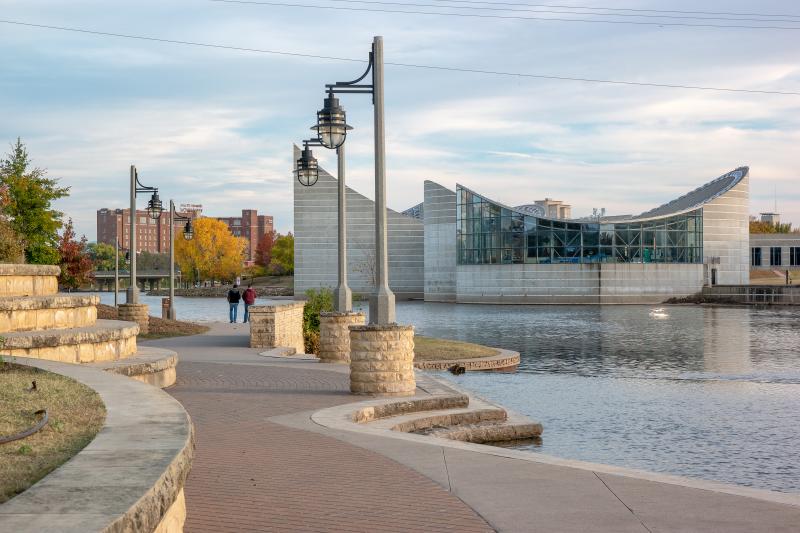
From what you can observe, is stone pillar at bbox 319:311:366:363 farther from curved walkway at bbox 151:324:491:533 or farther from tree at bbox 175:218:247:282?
tree at bbox 175:218:247:282

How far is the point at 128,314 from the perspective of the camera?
28.7m

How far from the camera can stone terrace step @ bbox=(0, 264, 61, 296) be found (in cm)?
1501

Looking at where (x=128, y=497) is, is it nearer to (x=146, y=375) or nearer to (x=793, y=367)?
(x=146, y=375)

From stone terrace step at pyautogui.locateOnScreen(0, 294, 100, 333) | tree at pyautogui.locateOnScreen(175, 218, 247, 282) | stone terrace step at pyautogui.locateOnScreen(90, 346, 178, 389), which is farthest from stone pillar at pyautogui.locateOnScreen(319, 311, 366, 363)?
tree at pyautogui.locateOnScreen(175, 218, 247, 282)

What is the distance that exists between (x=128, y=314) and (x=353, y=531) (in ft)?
77.9

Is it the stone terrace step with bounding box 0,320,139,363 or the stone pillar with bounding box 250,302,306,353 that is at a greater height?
the stone terrace step with bounding box 0,320,139,363

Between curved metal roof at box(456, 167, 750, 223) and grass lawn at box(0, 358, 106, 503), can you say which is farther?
curved metal roof at box(456, 167, 750, 223)

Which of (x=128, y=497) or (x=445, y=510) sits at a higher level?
(x=128, y=497)

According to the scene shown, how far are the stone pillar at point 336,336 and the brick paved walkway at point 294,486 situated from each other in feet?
23.7

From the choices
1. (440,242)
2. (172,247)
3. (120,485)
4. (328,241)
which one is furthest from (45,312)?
(328,241)

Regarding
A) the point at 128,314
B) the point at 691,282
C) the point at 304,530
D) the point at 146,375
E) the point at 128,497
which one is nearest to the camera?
the point at 128,497

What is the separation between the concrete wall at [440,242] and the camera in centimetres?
9806

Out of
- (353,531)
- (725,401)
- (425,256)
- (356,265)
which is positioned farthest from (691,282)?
(353,531)

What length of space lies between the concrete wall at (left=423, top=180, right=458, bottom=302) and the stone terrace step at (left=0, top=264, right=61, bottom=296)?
8111 centimetres
